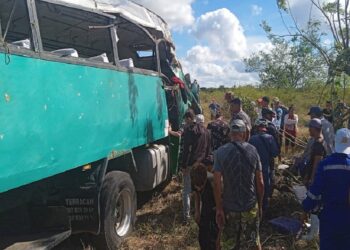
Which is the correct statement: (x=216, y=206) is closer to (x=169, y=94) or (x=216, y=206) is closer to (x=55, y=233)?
(x=55, y=233)

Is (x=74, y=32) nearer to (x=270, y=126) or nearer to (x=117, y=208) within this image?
(x=117, y=208)

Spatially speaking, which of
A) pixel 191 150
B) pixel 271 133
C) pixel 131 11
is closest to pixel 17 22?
pixel 131 11

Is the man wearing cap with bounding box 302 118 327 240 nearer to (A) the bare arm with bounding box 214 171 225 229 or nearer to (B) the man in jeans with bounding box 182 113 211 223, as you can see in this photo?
(B) the man in jeans with bounding box 182 113 211 223

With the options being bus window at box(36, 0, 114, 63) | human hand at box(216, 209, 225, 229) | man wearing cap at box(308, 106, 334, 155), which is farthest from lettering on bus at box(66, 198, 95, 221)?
man wearing cap at box(308, 106, 334, 155)

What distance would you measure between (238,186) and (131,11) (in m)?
3.03

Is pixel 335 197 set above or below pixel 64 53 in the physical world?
below

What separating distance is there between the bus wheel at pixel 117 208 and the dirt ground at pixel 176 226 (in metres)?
0.21

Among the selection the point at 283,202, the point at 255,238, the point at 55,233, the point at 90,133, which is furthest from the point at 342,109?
the point at 55,233

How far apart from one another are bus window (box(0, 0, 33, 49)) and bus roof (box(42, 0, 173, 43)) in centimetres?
38

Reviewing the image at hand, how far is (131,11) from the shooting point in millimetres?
5875

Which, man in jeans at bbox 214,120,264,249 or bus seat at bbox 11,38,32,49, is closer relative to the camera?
bus seat at bbox 11,38,32,49

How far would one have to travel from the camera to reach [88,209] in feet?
14.7

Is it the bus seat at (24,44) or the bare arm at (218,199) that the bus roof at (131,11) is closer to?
the bus seat at (24,44)

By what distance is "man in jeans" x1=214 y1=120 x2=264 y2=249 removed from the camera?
4.02 metres
